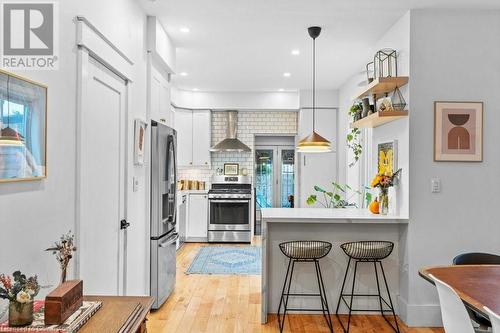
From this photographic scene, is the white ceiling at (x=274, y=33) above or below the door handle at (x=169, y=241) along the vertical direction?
above

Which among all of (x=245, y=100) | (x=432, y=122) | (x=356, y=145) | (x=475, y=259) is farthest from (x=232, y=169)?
(x=475, y=259)

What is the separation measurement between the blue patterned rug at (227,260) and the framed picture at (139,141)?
90.4 inches

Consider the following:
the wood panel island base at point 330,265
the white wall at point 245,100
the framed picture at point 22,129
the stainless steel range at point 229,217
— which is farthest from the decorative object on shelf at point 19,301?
the white wall at point 245,100

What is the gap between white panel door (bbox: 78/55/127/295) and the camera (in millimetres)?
2369

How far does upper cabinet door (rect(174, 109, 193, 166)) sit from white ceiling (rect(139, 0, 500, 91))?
124 centimetres

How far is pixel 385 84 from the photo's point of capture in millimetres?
3639

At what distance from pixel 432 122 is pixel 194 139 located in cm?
484

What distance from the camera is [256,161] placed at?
8273 mm

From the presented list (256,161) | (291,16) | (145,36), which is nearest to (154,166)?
(145,36)

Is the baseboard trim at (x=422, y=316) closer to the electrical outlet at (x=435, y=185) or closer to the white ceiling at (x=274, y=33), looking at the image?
the electrical outlet at (x=435, y=185)

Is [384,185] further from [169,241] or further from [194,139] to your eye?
[194,139]

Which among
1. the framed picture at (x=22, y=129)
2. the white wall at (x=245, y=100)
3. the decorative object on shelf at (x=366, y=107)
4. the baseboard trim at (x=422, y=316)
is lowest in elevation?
the baseboard trim at (x=422, y=316)

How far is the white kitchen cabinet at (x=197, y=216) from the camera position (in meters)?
7.32

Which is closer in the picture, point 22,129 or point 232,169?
point 22,129
